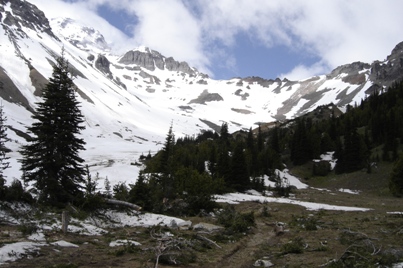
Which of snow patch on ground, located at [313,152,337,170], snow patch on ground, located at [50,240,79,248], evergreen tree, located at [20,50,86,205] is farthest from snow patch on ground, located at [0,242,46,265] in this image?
snow patch on ground, located at [313,152,337,170]

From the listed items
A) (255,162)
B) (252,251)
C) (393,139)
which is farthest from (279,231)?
(393,139)

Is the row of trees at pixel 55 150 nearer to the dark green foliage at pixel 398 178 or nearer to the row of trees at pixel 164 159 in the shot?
the row of trees at pixel 164 159

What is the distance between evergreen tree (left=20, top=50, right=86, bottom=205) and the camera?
21.7 metres

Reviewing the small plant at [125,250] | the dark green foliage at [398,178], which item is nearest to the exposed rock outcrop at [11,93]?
the dark green foliage at [398,178]

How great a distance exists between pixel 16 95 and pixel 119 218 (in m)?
189

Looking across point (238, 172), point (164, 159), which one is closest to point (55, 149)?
point (164, 159)

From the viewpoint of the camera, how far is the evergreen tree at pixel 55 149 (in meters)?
21.7

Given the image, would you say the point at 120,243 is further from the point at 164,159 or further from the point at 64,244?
the point at 164,159

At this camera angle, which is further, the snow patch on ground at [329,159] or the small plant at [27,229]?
the snow patch on ground at [329,159]

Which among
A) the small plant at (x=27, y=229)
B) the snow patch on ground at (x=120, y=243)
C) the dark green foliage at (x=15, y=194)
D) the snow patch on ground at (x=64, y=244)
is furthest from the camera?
the dark green foliage at (x=15, y=194)

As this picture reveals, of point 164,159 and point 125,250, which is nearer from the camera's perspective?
point 125,250

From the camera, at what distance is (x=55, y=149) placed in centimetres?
2281

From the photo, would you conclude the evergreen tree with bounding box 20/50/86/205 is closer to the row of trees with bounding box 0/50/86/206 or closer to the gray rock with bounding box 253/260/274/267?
the row of trees with bounding box 0/50/86/206

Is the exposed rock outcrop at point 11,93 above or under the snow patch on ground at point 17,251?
above
